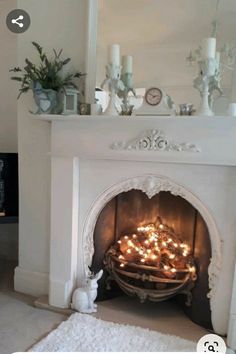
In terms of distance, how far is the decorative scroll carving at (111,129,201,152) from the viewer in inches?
73.4

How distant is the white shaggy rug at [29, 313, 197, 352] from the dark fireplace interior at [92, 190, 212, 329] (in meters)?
0.32

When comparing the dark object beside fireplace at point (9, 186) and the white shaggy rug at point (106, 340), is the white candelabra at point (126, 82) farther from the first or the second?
the white shaggy rug at point (106, 340)

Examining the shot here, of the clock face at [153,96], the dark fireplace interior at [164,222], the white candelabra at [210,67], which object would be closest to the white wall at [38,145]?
the dark fireplace interior at [164,222]

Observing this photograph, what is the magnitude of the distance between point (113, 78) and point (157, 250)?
4.09 ft

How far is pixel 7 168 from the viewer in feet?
8.51

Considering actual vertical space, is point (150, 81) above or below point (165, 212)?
above

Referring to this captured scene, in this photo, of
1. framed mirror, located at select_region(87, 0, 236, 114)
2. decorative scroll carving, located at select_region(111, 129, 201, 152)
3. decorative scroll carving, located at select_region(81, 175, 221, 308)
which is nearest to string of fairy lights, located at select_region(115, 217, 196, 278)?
decorative scroll carving, located at select_region(81, 175, 221, 308)

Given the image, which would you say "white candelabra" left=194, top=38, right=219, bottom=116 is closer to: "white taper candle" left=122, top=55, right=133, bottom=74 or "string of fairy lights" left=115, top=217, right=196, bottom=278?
"white taper candle" left=122, top=55, right=133, bottom=74

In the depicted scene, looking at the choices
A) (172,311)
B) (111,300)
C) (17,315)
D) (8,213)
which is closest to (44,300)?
(17,315)

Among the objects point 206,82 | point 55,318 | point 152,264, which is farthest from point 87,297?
point 206,82

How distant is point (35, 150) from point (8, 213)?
0.62 meters

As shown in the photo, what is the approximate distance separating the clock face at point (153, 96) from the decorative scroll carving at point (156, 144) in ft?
0.57

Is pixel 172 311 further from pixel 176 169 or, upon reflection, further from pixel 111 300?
pixel 176 169

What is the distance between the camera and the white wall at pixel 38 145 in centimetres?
215
